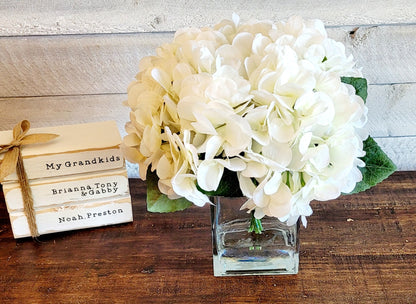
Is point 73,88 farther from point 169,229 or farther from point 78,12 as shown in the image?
point 169,229

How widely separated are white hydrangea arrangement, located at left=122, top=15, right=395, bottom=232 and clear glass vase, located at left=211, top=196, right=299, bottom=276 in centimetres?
11

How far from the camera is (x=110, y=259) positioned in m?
0.90

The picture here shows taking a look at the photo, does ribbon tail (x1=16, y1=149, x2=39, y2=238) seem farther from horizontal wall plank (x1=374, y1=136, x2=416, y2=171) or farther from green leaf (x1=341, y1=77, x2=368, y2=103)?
horizontal wall plank (x1=374, y1=136, x2=416, y2=171)

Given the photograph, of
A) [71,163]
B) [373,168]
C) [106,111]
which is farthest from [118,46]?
[373,168]

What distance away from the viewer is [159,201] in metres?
0.74

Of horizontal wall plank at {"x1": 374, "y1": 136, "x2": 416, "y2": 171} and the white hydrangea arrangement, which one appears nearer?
the white hydrangea arrangement

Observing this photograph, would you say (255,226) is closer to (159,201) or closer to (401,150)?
(159,201)

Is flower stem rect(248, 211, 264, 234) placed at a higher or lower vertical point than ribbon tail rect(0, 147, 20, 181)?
lower

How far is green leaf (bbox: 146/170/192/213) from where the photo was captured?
741 millimetres

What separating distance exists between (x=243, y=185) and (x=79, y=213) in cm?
41

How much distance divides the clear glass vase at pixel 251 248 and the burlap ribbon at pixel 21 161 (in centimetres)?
34

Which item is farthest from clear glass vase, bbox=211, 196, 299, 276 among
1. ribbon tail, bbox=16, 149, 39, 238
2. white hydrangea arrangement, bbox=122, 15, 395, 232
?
ribbon tail, bbox=16, 149, 39, 238

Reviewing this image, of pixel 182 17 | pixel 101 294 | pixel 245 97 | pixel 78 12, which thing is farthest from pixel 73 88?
pixel 245 97

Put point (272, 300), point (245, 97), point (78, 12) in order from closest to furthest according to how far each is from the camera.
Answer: point (245, 97)
point (272, 300)
point (78, 12)
